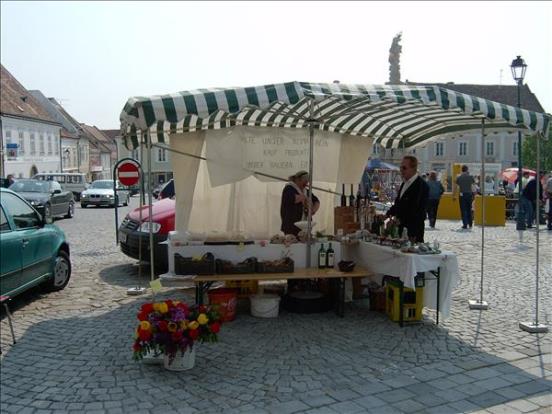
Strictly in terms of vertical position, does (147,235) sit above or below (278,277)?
above

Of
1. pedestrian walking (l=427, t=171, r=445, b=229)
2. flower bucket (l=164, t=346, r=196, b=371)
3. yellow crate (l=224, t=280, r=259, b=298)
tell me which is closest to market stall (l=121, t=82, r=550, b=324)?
yellow crate (l=224, t=280, r=259, b=298)

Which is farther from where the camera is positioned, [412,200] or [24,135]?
[24,135]

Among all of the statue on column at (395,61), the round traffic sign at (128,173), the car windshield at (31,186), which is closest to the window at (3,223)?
the round traffic sign at (128,173)

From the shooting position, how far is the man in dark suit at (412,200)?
6957 millimetres

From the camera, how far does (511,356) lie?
5.34m

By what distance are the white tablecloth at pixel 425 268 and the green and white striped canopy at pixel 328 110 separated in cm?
168

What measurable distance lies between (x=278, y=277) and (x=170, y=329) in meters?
2.16

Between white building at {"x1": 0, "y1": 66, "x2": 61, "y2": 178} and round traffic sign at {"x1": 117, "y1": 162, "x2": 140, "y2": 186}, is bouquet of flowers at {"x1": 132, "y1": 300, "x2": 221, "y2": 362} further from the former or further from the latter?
white building at {"x1": 0, "y1": 66, "x2": 61, "y2": 178}

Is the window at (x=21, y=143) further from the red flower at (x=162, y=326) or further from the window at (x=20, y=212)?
the red flower at (x=162, y=326)

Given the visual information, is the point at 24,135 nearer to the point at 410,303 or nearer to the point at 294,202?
the point at 294,202

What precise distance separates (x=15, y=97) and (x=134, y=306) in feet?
140

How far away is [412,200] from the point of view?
6.99 meters

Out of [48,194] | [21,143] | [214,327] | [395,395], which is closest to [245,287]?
[214,327]

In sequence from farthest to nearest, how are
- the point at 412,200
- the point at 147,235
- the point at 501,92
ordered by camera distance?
the point at 501,92
the point at 147,235
the point at 412,200
